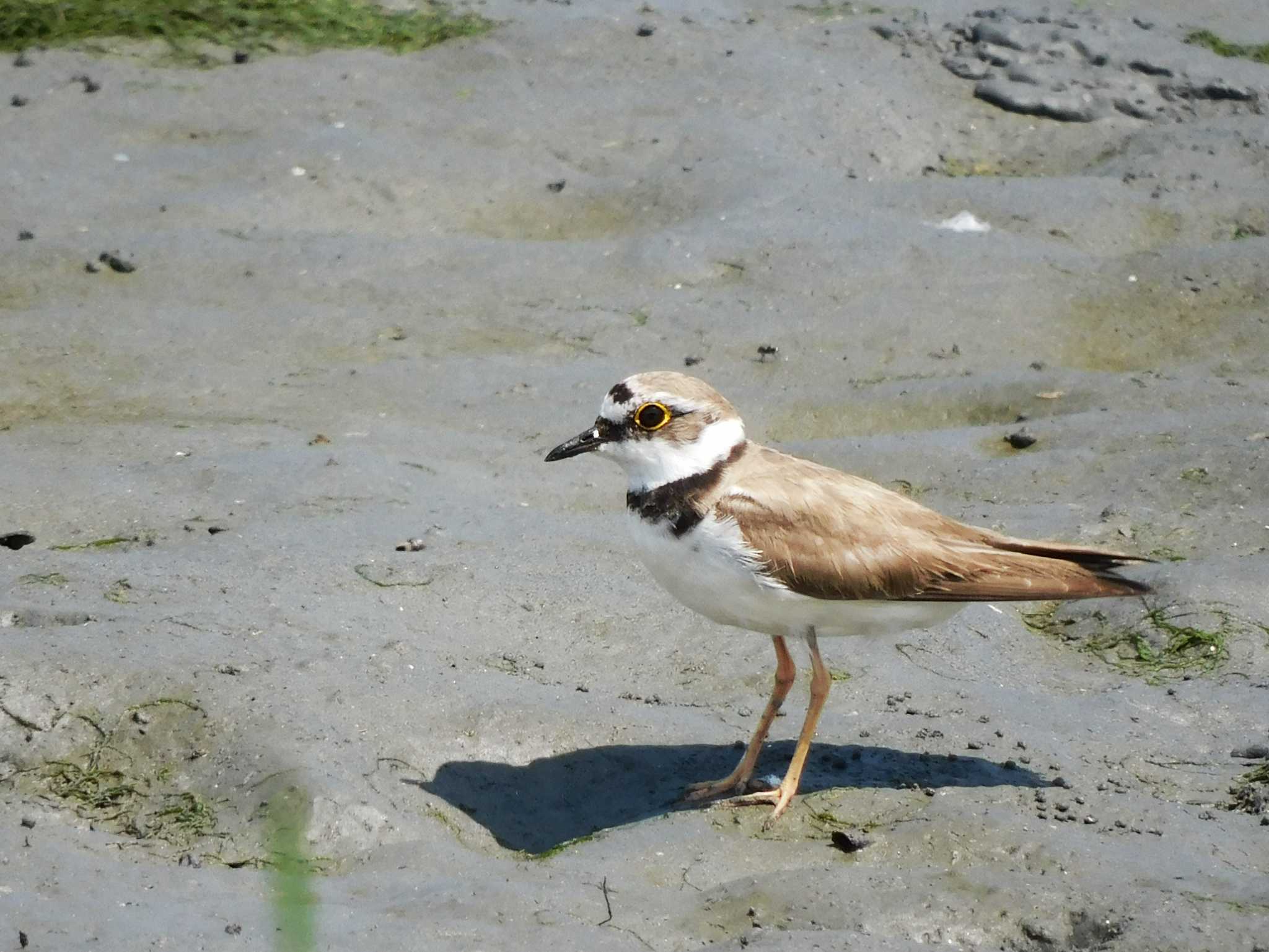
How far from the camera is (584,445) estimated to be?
19.6 ft

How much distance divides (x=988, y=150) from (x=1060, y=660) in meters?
6.50

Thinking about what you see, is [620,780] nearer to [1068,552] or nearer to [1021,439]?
[1068,552]

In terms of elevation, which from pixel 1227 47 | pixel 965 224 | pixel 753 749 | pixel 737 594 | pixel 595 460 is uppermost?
pixel 1227 47

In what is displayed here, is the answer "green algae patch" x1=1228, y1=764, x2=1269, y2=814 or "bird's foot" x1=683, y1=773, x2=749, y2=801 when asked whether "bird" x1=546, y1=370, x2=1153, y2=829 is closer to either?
"bird's foot" x1=683, y1=773, x2=749, y2=801

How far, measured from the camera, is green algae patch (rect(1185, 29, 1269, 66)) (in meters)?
13.6

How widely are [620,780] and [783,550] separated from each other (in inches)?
41.3

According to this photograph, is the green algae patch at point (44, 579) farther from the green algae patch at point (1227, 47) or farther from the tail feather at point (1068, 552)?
the green algae patch at point (1227, 47)

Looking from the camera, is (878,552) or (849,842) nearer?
(849,842)

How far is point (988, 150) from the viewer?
12.2 m

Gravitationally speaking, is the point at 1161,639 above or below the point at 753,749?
above

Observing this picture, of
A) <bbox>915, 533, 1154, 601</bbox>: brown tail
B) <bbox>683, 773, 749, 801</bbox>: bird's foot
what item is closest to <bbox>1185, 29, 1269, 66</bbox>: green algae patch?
<bbox>915, 533, 1154, 601</bbox>: brown tail

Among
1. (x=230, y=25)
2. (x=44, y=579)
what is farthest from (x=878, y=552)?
(x=230, y=25)

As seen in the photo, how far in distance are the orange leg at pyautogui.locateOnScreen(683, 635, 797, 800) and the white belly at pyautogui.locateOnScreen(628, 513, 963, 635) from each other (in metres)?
0.20

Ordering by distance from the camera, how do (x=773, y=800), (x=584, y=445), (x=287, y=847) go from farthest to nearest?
(x=584, y=445) < (x=773, y=800) < (x=287, y=847)
